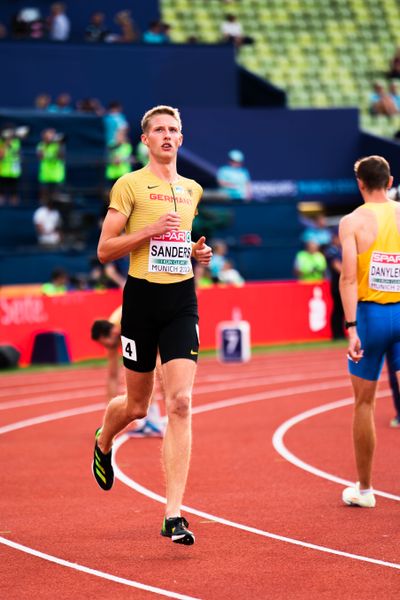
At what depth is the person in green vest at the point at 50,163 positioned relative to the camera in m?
24.8

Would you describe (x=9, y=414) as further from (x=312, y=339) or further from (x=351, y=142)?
(x=351, y=142)

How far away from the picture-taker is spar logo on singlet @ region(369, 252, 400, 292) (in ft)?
26.7

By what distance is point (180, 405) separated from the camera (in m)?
7.22

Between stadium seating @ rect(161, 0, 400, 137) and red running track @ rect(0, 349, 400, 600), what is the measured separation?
2014cm

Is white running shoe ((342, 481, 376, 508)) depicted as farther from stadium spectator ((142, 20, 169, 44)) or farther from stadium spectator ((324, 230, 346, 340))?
stadium spectator ((142, 20, 169, 44))

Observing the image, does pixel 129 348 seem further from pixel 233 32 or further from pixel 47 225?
pixel 233 32

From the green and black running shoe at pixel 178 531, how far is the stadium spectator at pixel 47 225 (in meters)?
17.3

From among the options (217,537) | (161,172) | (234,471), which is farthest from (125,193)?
(234,471)

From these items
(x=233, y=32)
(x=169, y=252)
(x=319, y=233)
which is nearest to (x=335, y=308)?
(x=319, y=233)

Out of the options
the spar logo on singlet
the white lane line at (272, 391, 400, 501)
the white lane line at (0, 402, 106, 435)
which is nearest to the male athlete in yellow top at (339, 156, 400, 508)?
the spar logo on singlet

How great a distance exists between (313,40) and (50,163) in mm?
12755

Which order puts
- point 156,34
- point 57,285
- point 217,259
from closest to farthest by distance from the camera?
point 57,285 < point 217,259 < point 156,34

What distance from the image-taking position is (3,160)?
79.7 ft

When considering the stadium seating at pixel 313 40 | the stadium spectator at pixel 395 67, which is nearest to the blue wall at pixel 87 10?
the stadium seating at pixel 313 40
